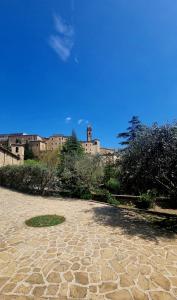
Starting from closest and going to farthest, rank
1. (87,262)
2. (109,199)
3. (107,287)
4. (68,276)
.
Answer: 1. (107,287)
2. (68,276)
3. (87,262)
4. (109,199)

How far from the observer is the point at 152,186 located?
909 centimetres

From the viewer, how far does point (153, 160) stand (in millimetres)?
8055

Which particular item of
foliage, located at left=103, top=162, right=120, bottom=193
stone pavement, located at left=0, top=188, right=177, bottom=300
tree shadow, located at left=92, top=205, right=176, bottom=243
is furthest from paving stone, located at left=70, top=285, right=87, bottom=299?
foliage, located at left=103, top=162, right=120, bottom=193

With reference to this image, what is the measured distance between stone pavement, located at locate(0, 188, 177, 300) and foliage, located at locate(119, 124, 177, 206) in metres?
2.21

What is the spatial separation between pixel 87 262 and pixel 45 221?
408 cm

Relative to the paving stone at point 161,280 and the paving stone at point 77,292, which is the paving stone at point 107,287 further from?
the paving stone at point 161,280

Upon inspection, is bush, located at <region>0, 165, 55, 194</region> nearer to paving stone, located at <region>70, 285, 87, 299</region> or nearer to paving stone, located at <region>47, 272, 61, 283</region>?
paving stone, located at <region>47, 272, 61, 283</region>

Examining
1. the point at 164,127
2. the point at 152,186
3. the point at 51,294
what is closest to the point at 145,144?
the point at 164,127

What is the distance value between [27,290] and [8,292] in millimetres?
361

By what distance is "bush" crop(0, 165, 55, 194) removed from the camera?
16.7 metres

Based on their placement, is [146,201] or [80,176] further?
[80,176]

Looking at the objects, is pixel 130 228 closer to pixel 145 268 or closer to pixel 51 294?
pixel 145 268

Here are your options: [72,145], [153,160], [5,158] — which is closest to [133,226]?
[153,160]

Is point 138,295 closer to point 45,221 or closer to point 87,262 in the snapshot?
point 87,262
